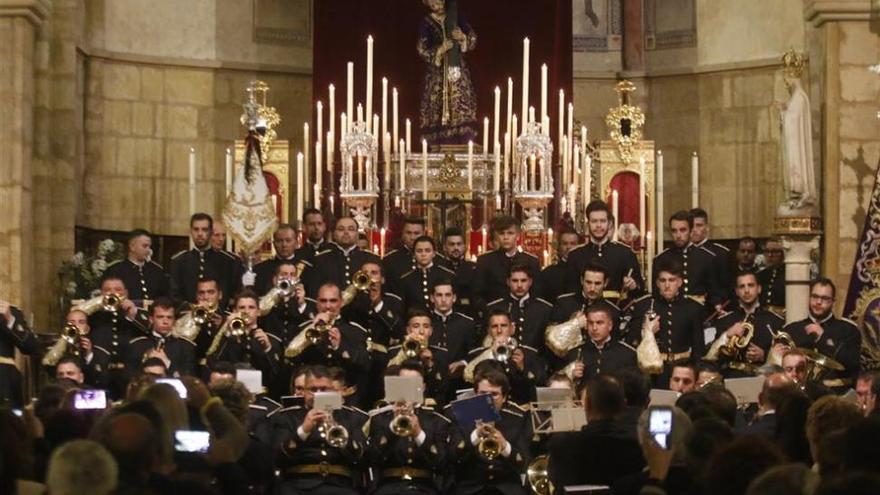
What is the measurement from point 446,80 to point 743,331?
5220 millimetres

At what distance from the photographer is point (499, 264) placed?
1347 centimetres

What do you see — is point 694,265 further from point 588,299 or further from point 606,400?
point 606,400

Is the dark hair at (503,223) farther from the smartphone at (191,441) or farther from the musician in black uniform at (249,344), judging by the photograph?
the smartphone at (191,441)

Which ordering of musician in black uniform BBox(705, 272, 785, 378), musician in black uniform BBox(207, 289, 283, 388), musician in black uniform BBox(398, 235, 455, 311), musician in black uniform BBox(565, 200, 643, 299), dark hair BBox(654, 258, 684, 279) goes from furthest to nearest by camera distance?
musician in black uniform BBox(398, 235, 455, 311) → musician in black uniform BBox(565, 200, 643, 299) → dark hair BBox(654, 258, 684, 279) → musician in black uniform BBox(705, 272, 785, 378) → musician in black uniform BBox(207, 289, 283, 388)

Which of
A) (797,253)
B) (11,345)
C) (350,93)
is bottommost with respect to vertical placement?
(11,345)

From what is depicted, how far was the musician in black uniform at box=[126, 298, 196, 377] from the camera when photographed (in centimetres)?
1239

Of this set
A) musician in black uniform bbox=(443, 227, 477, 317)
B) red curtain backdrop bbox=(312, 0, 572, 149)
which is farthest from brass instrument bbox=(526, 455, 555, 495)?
red curtain backdrop bbox=(312, 0, 572, 149)

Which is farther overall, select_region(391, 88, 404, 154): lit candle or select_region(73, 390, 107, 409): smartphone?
select_region(391, 88, 404, 154): lit candle

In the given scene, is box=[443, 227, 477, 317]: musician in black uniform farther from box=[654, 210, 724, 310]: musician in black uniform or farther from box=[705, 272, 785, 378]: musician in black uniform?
box=[705, 272, 785, 378]: musician in black uniform

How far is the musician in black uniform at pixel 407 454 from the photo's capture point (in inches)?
437

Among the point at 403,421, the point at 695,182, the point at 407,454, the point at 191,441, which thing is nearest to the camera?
the point at 191,441

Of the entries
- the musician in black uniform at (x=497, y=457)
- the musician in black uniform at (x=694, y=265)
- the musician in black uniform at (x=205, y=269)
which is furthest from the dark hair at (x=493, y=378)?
the musician in black uniform at (x=205, y=269)

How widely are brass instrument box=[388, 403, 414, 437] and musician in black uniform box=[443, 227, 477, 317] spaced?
270cm

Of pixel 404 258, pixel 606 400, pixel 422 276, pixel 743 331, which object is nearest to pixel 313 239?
pixel 404 258
